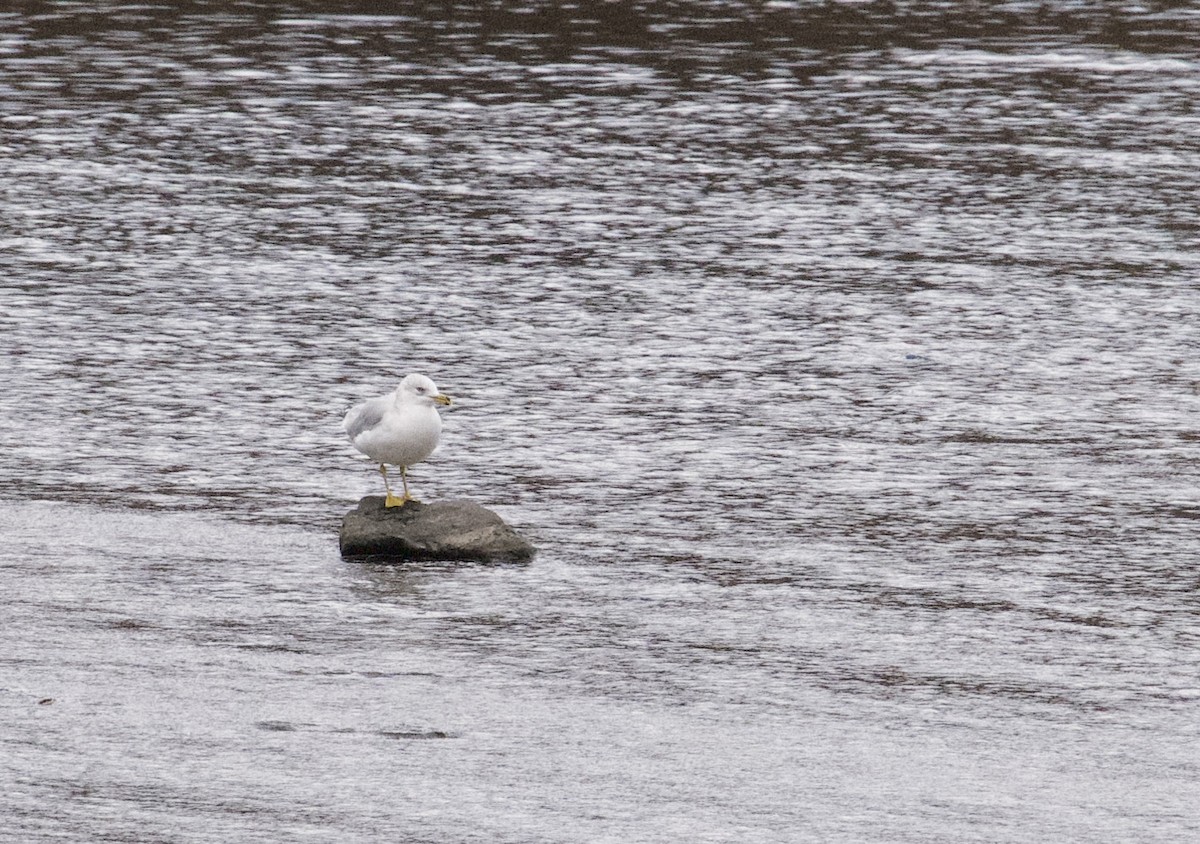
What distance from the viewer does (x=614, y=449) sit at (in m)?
12.2

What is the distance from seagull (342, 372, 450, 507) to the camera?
34.0 feet

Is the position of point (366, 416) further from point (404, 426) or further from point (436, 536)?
point (436, 536)

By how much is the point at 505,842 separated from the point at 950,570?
12.1ft

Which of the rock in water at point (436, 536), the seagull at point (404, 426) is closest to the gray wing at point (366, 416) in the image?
the seagull at point (404, 426)

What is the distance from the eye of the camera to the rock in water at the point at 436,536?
10.2 m

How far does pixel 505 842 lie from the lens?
698 centimetres

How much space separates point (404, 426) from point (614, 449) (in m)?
2.07

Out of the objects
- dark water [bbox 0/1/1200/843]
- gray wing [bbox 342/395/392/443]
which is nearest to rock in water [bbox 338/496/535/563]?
dark water [bbox 0/1/1200/843]

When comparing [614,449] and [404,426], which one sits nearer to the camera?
[404,426]

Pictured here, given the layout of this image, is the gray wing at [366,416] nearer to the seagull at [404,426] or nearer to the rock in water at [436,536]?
the seagull at [404,426]

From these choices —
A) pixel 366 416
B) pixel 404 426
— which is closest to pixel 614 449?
pixel 366 416

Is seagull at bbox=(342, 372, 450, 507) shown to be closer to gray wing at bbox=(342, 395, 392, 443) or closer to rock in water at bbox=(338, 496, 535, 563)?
gray wing at bbox=(342, 395, 392, 443)

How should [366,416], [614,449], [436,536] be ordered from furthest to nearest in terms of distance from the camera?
[614,449]
[366,416]
[436,536]

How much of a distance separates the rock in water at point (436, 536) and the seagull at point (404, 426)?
0.48ft
